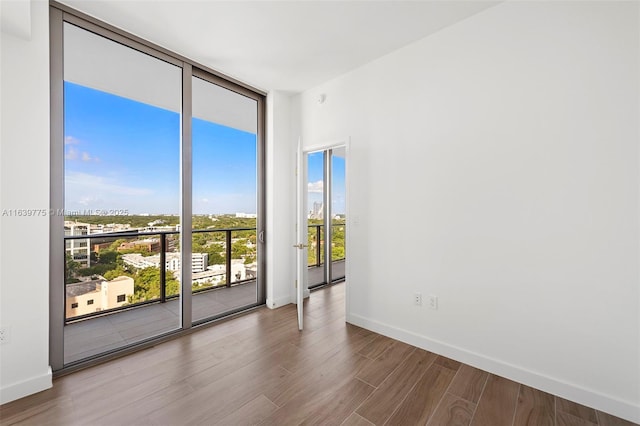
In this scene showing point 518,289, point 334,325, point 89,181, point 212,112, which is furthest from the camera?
point 212,112

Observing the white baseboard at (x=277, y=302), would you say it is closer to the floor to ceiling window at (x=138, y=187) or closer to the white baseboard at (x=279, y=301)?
the white baseboard at (x=279, y=301)

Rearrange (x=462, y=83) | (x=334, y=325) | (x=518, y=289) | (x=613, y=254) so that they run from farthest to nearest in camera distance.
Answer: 1. (x=334, y=325)
2. (x=462, y=83)
3. (x=518, y=289)
4. (x=613, y=254)

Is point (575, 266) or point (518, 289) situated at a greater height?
point (575, 266)

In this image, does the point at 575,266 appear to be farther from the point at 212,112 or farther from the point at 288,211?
the point at 212,112

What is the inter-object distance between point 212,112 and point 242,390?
10.5 ft

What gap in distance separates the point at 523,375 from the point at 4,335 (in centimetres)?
359

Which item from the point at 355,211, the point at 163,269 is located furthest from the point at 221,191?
the point at 355,211

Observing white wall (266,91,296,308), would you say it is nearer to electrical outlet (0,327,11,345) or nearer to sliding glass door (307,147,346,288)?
sliding glass door (307,147,346,288)

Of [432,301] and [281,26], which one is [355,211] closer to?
[432,301]

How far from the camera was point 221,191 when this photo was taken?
3.61m

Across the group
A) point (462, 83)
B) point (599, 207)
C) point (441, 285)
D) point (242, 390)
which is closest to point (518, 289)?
point (441, 285)

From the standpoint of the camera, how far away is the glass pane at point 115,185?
7.83 feet

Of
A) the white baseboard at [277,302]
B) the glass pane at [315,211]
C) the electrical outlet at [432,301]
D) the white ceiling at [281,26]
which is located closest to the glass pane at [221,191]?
the white baseboard at [277,302]

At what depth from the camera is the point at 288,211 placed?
3684 millimetres
